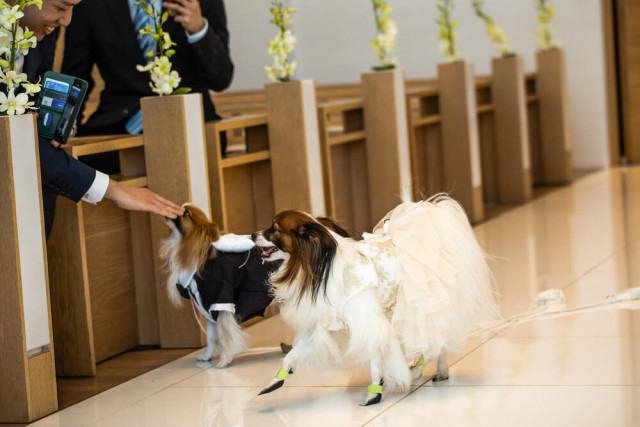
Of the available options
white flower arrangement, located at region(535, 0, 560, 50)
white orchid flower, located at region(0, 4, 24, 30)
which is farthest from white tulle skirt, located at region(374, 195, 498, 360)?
white flower arrangement, located at region(535, 0, 560, 50)

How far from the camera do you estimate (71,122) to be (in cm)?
336

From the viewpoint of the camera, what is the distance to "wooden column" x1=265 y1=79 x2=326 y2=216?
15.5 feet

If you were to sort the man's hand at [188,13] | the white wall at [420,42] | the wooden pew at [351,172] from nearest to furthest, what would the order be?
the man's hand at [188,13] → the wooden pew at [351,172] → the white wall at [420,42]

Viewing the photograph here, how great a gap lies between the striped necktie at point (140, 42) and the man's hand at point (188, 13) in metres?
0.14

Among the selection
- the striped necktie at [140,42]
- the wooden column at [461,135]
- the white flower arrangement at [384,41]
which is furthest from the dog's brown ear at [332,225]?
the wooden column at [461,135]

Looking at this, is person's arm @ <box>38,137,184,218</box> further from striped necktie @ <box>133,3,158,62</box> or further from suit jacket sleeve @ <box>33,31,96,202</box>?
striped necktie @ <box>133,3,158,62</box>

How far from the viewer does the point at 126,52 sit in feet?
14.5

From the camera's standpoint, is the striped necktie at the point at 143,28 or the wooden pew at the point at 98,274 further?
the striped necktie at the point at 143,28

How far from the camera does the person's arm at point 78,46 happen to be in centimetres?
439

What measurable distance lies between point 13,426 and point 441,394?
1.34 m

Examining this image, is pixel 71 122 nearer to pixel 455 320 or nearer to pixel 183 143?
pixel 183 143

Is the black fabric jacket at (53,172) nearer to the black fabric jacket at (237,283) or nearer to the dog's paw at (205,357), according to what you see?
the black fabric jacket at (237,283)

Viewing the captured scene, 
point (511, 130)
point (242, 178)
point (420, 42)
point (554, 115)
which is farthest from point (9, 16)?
point (420, 42)

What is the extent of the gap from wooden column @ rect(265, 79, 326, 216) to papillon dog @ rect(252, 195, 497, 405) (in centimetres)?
160
